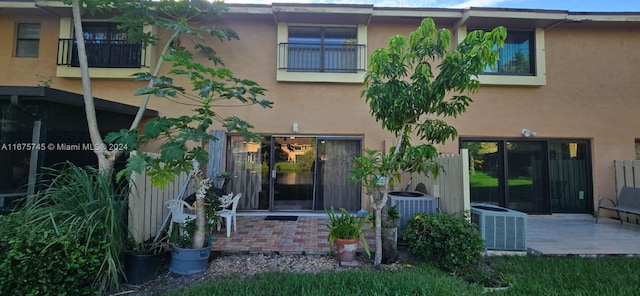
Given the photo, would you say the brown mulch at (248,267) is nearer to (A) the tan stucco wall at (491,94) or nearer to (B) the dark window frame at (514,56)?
(A) the tan stucco wall at (491,94)

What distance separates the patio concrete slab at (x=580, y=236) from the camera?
16.3 feet

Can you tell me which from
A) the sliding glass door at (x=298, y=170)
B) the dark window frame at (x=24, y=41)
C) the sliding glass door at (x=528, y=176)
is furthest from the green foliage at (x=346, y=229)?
the dark window frame at (x=24, y=41)

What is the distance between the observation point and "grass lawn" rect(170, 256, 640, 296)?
10.9 feet

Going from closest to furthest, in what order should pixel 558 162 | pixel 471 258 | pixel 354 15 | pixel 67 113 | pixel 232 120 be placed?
pixel 232 120 → pixel 471 258 → pixel 67 113 → pixel 354 15 → pixel 558 162

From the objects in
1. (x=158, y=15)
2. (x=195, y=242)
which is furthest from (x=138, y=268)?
(x=158, y=15)

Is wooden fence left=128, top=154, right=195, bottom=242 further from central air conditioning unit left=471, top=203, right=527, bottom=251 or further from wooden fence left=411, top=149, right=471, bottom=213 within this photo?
central air conditioning unit left=471, top=203, right=527, bottom=251

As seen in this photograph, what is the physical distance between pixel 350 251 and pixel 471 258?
66.9 inches

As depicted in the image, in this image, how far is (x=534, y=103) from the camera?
309 inches

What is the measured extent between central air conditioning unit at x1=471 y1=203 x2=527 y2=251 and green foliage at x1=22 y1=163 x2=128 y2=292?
545 centimetres

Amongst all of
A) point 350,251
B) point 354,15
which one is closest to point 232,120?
point 350,251

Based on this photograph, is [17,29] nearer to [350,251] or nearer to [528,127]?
[350,251]

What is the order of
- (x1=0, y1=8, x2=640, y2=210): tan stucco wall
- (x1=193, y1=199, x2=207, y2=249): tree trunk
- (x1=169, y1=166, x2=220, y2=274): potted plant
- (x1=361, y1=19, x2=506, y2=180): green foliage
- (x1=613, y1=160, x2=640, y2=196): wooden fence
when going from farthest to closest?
(x1=0, y1=8, x2=640, y2=210): tan stucco wall
(x1=613, y1=160, x2=640, y2=196): wooden fence
(x1=193, y1=199, x2=207, y2=249): tree trunk
(x1=169, y1=166, x2=220, y2=274): potted plant
(x1=361, y1=19, x2=506, y2=180): green foliage

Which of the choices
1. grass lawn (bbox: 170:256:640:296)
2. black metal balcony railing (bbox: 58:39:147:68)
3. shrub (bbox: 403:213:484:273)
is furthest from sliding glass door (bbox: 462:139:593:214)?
→ black metal balcony railing (bbox: 58:39:147:68)

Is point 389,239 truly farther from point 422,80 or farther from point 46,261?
point 46,261
